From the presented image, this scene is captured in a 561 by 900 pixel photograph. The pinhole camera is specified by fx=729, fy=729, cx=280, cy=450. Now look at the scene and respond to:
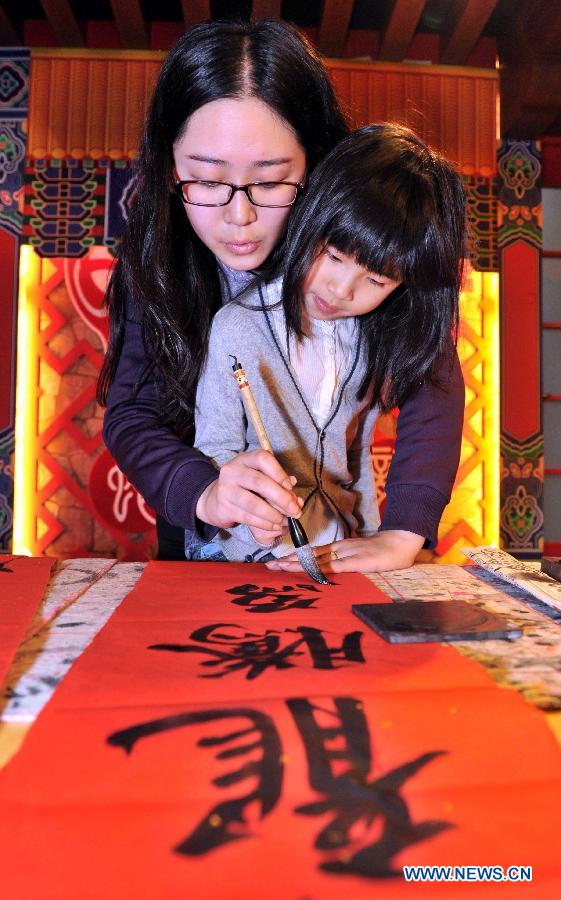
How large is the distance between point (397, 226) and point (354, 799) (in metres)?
0.68

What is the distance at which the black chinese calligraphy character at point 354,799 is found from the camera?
0.94 ft

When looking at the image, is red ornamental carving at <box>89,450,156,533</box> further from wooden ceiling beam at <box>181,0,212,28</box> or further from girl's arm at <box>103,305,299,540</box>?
girl's arm at <box>103,305,299,540</box>

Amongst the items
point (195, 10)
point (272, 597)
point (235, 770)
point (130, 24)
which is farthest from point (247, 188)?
point (130, 24)

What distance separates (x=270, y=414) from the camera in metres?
0.98

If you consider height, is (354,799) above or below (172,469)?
below

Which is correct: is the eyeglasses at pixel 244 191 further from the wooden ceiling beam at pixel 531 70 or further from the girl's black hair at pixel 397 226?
the wooden ceiling beam at pixel 531 70

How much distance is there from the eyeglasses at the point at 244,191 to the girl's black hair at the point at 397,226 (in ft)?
0.09

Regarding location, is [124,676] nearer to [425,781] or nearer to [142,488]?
[425,781]

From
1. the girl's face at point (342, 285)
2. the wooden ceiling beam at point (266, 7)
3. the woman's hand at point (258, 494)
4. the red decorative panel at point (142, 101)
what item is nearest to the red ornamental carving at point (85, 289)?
the red decorative panel at point (142, 101)

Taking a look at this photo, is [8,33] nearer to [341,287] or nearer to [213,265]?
[213,265]

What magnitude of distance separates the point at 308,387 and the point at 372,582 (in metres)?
0.33

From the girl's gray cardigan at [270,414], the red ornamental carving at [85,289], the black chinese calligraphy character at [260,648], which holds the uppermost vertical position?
the red ornamental carving at [85,289]

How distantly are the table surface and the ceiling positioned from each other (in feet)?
7.17

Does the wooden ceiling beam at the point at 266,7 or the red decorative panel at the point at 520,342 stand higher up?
the wooden ceiling beam at the point at 266,7
